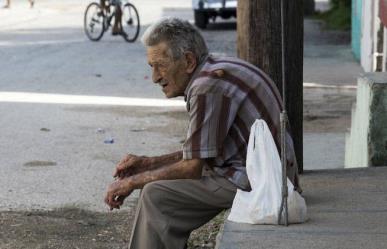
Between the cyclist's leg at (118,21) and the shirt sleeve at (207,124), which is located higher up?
the shirt sleeve at (207,124)

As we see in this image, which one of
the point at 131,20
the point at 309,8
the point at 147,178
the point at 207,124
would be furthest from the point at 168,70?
the point at 309,8

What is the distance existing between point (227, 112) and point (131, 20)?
17.7 metres

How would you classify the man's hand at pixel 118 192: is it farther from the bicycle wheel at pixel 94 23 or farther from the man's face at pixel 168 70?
the bicycle wheel at pixel 94 23

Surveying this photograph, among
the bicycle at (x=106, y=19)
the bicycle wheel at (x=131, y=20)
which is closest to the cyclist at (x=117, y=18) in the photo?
the bicycle at (x=106, y=19)

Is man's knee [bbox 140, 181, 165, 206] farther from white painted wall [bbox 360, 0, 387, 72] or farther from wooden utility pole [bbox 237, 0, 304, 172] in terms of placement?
white painted wall [bbox 360, 0, 387, 72]

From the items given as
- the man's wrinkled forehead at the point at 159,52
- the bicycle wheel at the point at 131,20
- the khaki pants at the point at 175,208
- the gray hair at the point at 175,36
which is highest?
the gray hair at the point at 175,36

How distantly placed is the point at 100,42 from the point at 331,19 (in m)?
8.54

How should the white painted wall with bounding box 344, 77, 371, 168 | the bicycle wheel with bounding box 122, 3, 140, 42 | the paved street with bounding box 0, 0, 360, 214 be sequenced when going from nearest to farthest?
1. the white painted wall with bounding box 344, 77, 371, 168
2. the paved street with bounding box 0, 0, 360, 214
3. the bicycle wheel with bounding box 122, 3, 140, 42

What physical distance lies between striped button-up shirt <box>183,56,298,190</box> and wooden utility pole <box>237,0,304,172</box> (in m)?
1.72

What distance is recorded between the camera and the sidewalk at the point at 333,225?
437 centimetres

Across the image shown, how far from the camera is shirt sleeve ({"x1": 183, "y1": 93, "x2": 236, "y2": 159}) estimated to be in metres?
4.36

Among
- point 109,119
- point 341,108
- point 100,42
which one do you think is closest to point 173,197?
point 109,119

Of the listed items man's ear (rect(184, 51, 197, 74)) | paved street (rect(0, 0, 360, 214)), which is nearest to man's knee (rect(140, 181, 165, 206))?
man's ear (rect(184, 51, 197, 74))

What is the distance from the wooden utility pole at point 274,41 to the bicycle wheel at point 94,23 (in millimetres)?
15602
